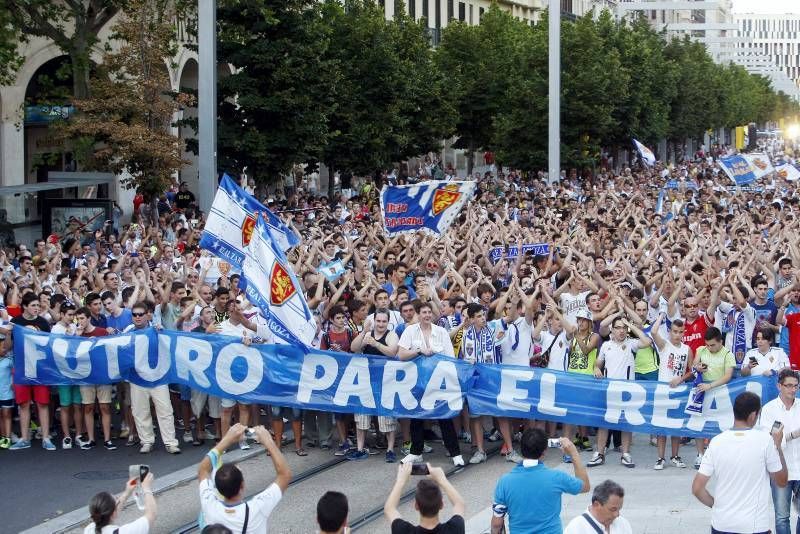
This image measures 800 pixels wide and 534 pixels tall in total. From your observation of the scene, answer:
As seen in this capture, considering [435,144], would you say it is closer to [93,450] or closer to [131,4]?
[131,4]

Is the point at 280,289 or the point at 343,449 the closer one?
the point at 280,289

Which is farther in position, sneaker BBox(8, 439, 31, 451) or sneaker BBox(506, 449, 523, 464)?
sneaker BBox(8, 439, 31, 451)

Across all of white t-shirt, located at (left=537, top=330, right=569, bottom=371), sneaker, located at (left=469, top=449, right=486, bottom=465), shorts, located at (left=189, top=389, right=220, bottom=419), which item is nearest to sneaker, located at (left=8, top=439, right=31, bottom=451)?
shorts, located at (left=189, top=389, right=220, bottom=419)

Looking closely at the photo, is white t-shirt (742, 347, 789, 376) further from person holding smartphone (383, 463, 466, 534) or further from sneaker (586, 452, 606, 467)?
person holding smartphone (383, 463, 466, 534)

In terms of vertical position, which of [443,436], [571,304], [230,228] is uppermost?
[230,228]

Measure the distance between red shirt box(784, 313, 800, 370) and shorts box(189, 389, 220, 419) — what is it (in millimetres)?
5728

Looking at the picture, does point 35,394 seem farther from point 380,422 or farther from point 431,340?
point 431,340

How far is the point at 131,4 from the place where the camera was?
28938 millimetres

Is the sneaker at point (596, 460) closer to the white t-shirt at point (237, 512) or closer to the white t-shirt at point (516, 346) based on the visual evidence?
the white t-shirt at point (516, 346)

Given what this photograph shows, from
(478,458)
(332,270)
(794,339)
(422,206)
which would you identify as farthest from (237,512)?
(422,206)

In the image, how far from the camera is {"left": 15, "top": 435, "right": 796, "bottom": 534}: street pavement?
1151cm

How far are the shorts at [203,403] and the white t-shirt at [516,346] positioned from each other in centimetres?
296

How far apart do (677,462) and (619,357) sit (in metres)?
1.10

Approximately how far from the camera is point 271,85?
33.6 meters
